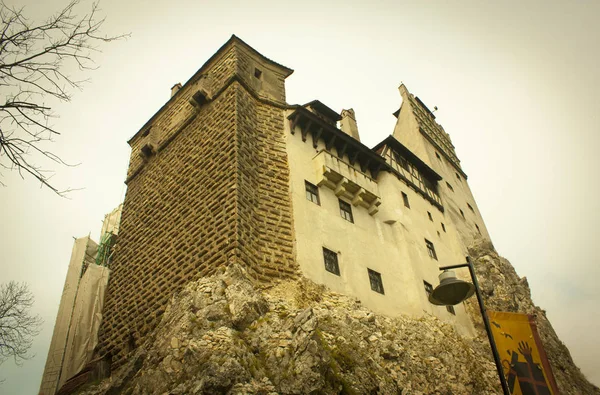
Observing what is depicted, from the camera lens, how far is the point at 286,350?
8719 mm

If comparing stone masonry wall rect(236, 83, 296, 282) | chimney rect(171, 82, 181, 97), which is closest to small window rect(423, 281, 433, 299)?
stone masonry wall rect(236, 83, 296, 282)

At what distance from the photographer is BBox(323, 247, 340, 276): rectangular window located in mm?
12723

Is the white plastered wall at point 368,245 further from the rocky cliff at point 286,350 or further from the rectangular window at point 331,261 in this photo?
the rocky cliff at point 286,350

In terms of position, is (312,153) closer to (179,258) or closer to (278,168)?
(278,168)

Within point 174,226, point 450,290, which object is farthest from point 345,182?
point 450,290

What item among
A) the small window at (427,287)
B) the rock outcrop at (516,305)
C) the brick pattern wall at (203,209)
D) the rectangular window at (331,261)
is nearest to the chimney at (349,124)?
the brick pattern wall at (203,209)

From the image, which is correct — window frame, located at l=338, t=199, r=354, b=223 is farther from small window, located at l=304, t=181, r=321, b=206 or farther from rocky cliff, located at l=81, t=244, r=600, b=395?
rocky cliff, located at l=81, t=244, r=600, b=395

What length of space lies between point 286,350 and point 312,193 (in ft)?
21.4

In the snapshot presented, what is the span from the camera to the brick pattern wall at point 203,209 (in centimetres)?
1158

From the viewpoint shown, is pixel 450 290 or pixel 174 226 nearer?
pixel 450 290

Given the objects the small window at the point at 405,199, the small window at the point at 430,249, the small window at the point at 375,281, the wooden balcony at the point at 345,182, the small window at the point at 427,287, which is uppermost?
the small window at the point at 405,199

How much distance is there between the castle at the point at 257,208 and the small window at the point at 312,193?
0.18 ft

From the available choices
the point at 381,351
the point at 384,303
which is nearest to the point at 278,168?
the point at 384,303

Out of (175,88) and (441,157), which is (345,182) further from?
(441,157)
